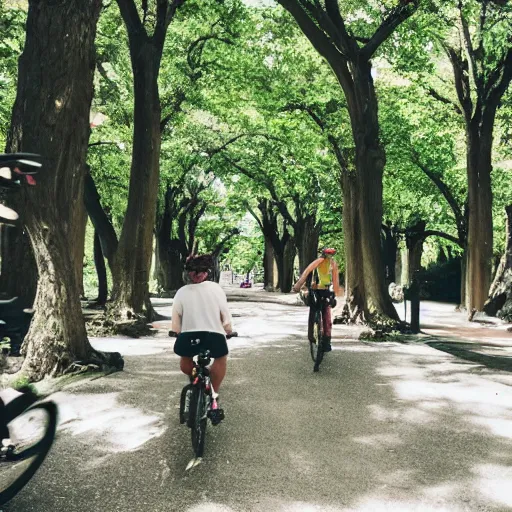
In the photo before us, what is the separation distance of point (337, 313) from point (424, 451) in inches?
454

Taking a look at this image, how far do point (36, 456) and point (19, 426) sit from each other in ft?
2.45

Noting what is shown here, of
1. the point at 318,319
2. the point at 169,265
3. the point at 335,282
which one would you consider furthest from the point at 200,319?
the point at 169,265

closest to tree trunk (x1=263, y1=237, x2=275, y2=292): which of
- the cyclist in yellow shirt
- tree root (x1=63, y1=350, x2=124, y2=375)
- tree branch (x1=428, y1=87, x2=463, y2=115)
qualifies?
tree branch (x1=428, y1=87, x2=463, y2=115)

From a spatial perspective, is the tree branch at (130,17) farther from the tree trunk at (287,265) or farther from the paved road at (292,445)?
the tree trunk at (287,265)

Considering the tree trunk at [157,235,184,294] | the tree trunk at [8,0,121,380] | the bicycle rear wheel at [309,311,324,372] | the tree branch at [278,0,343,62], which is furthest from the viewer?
the tree trunk at [157,235,184,294]

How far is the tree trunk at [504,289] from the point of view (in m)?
19.0

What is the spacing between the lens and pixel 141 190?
15.0m

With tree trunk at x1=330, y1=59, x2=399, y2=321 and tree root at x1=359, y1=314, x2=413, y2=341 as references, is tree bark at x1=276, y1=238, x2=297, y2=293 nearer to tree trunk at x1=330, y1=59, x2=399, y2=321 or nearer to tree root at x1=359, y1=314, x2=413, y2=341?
tree trunk at x1=330, y1=59, x2=399, y2=321

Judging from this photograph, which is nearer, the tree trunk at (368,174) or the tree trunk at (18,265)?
the tree trunk at (18,265)

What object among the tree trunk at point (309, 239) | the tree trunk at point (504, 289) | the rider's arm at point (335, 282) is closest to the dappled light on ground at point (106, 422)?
the rider's arm at point (335, 282)

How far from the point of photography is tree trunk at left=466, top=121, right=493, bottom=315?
20141mm

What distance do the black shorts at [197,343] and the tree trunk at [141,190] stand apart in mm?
9380

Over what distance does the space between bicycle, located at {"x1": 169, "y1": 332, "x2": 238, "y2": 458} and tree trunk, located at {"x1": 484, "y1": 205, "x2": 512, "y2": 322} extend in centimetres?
1546

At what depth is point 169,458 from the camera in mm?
5258
